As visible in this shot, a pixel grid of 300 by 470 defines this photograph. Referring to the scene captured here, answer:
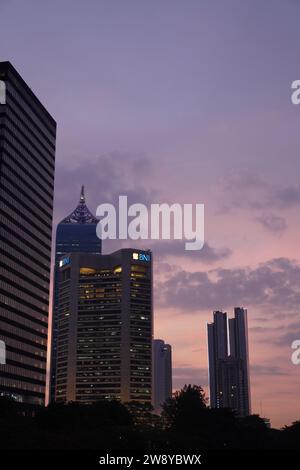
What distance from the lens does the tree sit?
157000 millimetres

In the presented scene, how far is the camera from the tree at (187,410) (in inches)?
6181

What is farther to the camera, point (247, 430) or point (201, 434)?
point (247, 430)

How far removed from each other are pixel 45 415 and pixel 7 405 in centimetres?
894

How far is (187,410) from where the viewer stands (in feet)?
531

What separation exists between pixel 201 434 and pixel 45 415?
125 feet
